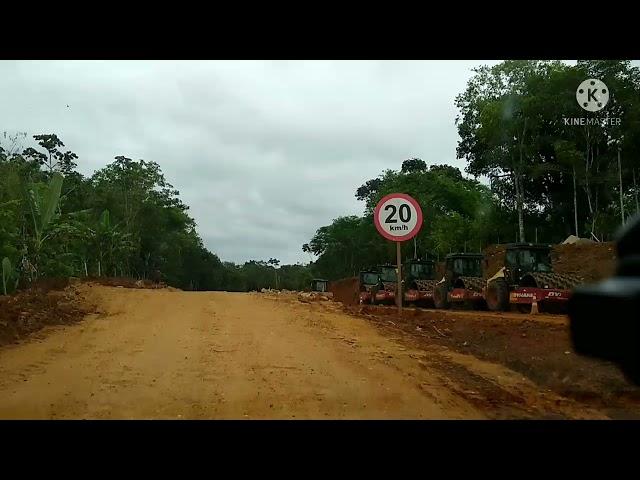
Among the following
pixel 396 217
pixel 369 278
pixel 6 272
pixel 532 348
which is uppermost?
pixel 396 217

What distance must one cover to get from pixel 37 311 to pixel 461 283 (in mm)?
8207

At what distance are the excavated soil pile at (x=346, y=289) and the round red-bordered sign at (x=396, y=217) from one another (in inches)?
276

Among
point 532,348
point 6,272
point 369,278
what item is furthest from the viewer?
point 369,278

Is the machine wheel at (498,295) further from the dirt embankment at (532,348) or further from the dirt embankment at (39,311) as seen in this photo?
the dirt embankment at (39,311)

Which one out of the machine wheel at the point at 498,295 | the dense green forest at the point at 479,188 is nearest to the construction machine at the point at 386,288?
the dense green forest at the point at 479,188

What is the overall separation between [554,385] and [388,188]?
2665mm

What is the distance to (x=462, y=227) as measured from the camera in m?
9.13

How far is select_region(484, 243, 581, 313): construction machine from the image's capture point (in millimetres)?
6863

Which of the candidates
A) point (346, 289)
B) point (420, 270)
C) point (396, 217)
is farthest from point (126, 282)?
point (396, 217)

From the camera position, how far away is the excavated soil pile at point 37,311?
6575mm

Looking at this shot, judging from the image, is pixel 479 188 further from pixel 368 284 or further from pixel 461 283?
pixel 368 284

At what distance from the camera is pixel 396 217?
648 cm
